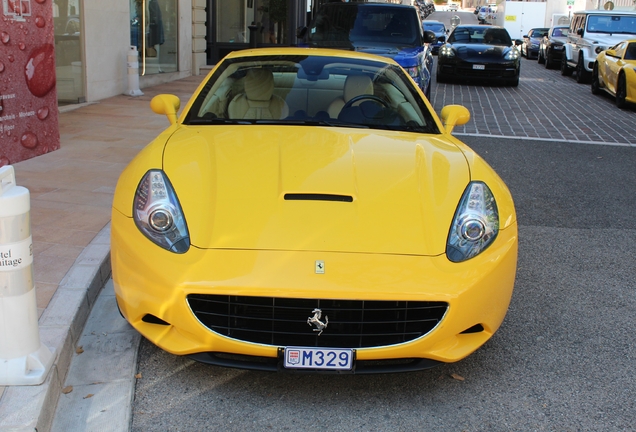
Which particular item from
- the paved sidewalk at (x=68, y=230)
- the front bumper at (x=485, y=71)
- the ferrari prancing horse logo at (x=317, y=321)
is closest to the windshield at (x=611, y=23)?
the front bumper at (x=485, y=71)

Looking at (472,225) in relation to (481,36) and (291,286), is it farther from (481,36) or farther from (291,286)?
(481,36)

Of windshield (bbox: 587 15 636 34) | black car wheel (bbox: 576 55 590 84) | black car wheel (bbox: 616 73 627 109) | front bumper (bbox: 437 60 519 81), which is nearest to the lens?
black car wheel (bbox: 616 73 627 109)

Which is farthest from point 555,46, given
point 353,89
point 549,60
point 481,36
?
point 353,89

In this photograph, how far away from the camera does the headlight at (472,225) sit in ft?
10.4

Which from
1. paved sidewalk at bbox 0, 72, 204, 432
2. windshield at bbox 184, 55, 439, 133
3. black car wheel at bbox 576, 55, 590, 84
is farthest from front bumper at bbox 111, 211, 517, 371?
black car wheel at bbox 576, 55, 590, 84

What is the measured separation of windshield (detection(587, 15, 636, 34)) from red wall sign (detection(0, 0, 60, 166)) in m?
16.6

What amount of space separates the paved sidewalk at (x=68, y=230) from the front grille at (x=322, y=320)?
74 centimetres

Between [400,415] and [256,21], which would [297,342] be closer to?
[400,415]

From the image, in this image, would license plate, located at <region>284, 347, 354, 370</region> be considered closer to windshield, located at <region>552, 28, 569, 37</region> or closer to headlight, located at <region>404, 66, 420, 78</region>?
headlight, located at <region>404, 66, 420, 78</region>

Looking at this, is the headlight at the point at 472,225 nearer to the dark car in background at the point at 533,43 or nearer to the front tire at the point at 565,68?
the front tire at the point at 565,68

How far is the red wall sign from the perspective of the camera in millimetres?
6664

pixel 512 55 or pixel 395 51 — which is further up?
pixel 395 51

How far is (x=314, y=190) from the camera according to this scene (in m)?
3.34

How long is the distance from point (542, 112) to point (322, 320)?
37.0ft
